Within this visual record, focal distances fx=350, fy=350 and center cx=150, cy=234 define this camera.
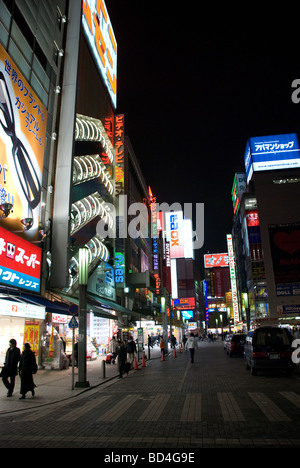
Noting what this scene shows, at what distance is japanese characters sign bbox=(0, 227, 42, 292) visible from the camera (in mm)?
13711

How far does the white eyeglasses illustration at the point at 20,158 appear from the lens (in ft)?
48.7

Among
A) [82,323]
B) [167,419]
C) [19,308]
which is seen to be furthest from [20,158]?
[167,419]

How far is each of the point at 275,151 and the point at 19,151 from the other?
2860 inches

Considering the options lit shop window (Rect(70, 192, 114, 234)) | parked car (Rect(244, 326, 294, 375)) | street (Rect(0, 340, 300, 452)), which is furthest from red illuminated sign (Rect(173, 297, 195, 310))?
street (Rect(0, 340, 300, 452))

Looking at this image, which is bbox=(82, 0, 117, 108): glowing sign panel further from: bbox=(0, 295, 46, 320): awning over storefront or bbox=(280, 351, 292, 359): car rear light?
bbox=(280, 351, 292, 359): car rear light

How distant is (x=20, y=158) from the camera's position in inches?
633

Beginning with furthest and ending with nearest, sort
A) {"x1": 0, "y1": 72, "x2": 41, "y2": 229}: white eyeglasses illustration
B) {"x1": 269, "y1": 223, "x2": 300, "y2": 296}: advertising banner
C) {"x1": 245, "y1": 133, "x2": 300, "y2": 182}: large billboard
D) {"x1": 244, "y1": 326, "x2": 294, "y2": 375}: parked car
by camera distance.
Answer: {"x1": 245, "y1": 133, "x2": 300, "y2": 182}: large billboard
{"x1": 269, "y1": 223, "x2": 300, "y2": 296}: advertising banner
{"x1": 0, "y1": 72, "x2": 41, "y2": 229}: white eyeglasses illustration
{"x1": 244, "y1": 326, "x2": 294, "y2": 375}: parked car

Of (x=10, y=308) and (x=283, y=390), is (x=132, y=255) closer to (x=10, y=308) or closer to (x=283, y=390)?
(x=10, y=308)

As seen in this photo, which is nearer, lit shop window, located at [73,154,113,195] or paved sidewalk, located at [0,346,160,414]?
paved sidewalk, located at [0,346,160,414]

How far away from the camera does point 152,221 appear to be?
2475 inches

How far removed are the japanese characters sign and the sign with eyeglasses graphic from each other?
736mm

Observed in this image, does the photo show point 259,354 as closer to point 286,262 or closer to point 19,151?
point 19,151

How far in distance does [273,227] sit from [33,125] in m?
57.6
